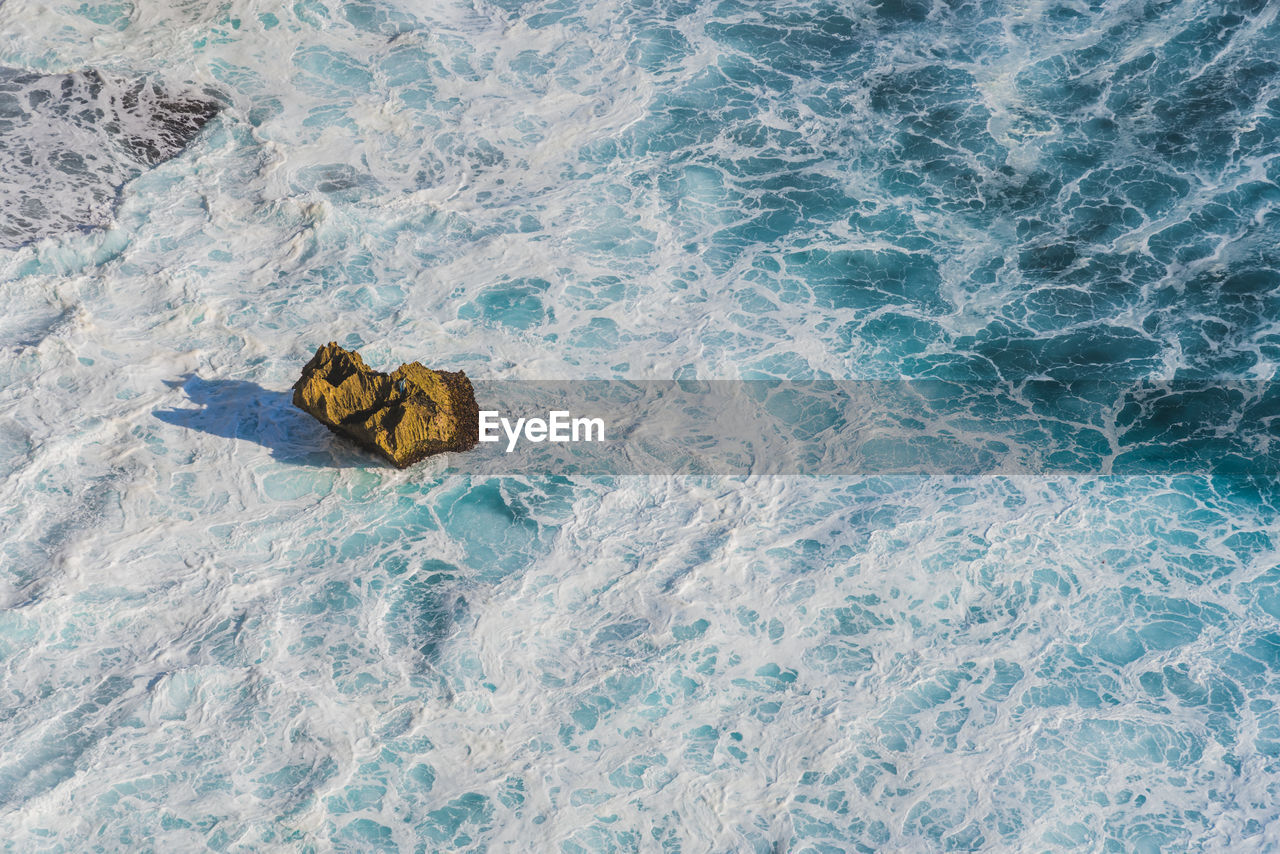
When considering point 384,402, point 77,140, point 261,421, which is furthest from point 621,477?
point 77,140

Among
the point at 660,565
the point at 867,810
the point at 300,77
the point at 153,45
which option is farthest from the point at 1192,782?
the point at 153,45

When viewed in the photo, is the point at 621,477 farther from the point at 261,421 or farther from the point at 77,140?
the point at 77,140

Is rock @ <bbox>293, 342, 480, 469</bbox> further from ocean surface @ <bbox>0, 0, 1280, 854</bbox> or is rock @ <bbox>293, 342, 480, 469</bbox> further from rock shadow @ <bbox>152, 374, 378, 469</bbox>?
ocean surface @ <bbox>0, 0, 1280, 854</bbox>

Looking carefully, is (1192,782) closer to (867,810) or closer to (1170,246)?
(867,810)

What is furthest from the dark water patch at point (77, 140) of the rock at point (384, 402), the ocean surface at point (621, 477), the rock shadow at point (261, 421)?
the rock at point (384, 402)

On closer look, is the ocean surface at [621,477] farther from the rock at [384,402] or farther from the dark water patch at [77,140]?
the rock at [384,402]

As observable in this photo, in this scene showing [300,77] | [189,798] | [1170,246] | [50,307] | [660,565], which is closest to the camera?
[189,798]
